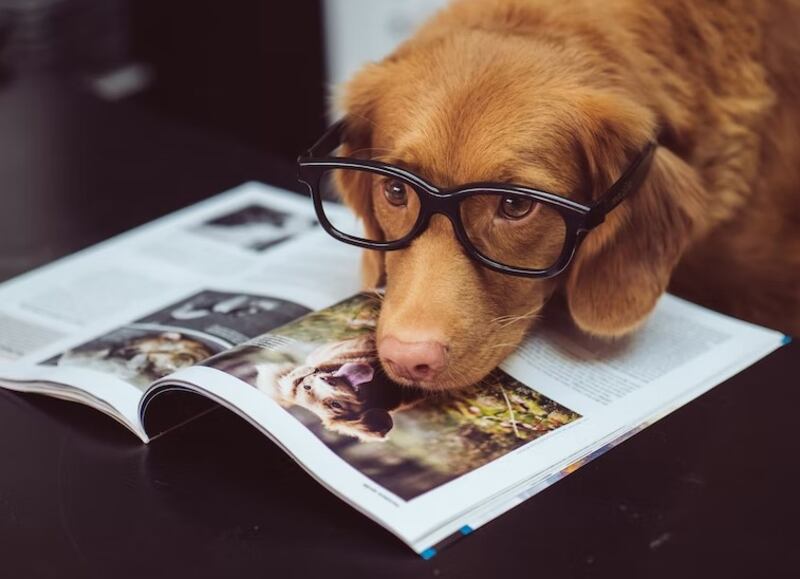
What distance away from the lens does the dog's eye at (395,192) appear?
1313 millimetres

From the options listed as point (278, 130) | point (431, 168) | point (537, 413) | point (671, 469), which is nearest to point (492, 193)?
point (431, 168)

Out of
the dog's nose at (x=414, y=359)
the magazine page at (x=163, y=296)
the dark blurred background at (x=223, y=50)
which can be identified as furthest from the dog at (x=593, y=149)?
the dark blurred background at (x=223, y=50)

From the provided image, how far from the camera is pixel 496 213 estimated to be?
123 centimetres

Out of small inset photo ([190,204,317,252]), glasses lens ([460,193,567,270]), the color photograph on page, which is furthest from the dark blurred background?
the color photograph on page

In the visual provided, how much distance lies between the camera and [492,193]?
3.79ft

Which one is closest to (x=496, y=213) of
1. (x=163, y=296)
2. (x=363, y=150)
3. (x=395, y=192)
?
(x=395, y=192)

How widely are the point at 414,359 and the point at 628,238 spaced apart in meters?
0.40

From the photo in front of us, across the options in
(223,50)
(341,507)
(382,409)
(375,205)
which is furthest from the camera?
(223,50)

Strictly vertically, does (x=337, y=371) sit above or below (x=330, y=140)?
below

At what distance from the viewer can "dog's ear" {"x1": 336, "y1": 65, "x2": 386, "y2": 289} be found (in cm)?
143

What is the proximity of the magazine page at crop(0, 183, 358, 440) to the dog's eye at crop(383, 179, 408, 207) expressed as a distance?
0.19 metres

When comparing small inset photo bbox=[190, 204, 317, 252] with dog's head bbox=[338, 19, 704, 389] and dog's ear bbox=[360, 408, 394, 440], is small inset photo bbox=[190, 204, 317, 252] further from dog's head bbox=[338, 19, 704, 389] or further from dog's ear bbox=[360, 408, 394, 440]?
dog's ear bbox=[360, 408, 394, 440]

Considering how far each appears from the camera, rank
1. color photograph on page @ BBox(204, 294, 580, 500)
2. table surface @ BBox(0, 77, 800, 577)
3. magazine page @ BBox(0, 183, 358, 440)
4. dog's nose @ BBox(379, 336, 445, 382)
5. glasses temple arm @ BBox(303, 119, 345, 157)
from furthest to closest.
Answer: glasses temple arm @ BBox(303, 119, 345, 157) → magazine page @ BBox(0, 183, 358, 440) → dog's nose @ BBox(379, 336, 445, 382) → color photograph on page @ BBox(204, 294, 580, 500) → table surface @ BBox(0, 77, 800, 577)

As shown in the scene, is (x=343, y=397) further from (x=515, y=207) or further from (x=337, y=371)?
(x=515, y=207)
